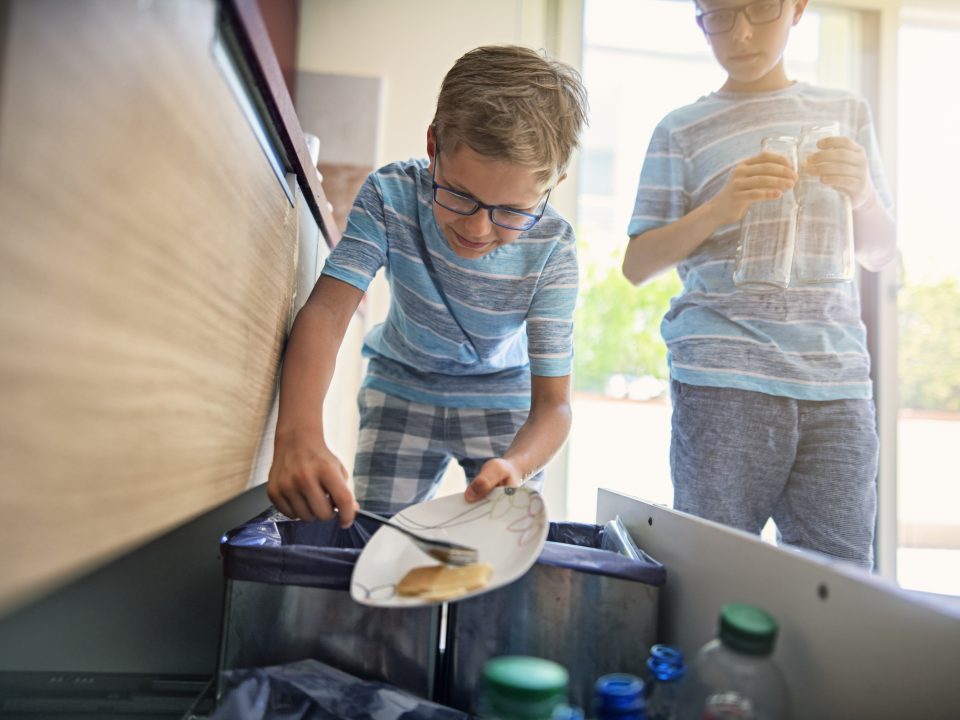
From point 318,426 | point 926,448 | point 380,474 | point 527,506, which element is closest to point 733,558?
point 527,506

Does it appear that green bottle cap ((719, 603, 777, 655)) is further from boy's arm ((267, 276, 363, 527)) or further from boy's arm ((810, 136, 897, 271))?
boy's arm ((810, 136, 897, 271))

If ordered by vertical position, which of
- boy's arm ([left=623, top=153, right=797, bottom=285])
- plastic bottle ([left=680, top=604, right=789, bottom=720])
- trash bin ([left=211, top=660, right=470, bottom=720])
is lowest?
trash bin ([left=211, top=660, right=470, bottom=720])

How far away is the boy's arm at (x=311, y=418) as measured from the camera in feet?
2.14

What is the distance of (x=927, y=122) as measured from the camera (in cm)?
222

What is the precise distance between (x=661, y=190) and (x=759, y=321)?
25 cm

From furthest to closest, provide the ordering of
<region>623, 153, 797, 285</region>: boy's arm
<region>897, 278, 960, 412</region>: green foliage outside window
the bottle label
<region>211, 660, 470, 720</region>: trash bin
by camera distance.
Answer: <region>897, 278, 960, 412</region>: green foliage outside window
<region>623, 153, 797, 285</region>: boy's arm
<region>211, 660, 470, 720</region>: trash bin
the bottle label

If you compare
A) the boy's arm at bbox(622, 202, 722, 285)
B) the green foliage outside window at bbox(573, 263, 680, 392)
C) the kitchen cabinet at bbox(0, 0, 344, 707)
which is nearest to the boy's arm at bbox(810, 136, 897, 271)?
the boy's arm at bbox(622, 202, 722, 285)

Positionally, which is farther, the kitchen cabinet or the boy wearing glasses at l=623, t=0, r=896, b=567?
the boy wearing glasses at l=623, t=0, r=896, b=567

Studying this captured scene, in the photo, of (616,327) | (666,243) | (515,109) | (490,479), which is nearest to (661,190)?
(666,243)

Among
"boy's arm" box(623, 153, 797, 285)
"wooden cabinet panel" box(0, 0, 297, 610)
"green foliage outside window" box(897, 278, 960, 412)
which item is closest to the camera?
"wooden cabinet panel" box(0, 0, 297, 610)

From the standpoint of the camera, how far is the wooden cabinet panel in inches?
12.1

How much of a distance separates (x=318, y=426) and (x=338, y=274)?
20 cm

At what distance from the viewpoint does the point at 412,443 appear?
1105 millimetres

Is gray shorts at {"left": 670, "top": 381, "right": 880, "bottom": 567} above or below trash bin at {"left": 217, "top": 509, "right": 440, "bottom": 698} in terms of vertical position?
above
